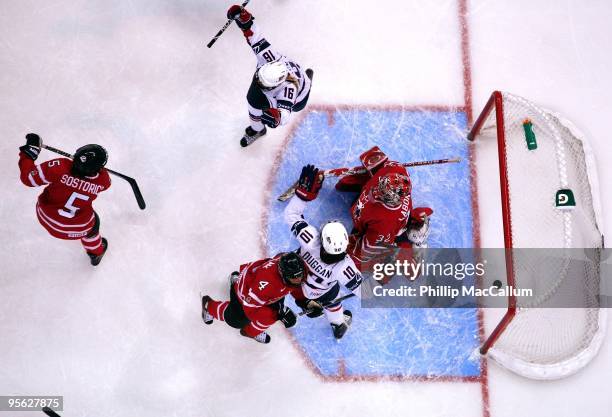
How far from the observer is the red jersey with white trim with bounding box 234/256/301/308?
3357 mm

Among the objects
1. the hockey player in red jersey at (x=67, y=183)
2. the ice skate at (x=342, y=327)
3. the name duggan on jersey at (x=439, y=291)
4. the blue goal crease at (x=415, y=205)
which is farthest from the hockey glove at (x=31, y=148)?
the name duggan on jersey at (x=439, y=291)

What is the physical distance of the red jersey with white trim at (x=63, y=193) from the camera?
3453 millimetres

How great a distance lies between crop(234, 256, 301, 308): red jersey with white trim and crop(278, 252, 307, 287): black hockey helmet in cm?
10

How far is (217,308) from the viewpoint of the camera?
3.81 metres

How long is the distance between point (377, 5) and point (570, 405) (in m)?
3.06

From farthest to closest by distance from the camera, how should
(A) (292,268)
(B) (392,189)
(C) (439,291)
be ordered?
(C) (439,291), (B) (392,189), (A) (292,268)

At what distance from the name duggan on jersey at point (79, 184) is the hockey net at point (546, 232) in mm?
2313

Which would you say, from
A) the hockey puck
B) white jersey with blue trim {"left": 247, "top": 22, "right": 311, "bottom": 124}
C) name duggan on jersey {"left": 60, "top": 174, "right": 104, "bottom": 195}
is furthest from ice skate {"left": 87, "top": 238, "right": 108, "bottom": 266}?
white jersey with blue trim {"left": 247, "top": 22, "right": 311, "bottom": 124}

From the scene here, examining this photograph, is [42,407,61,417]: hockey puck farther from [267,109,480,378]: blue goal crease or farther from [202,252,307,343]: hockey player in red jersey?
[267,109,480,378]: blue goal crease

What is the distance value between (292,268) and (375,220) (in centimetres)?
76

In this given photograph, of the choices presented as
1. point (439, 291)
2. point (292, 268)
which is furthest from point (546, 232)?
point (292, 268)

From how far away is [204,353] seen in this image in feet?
13.3

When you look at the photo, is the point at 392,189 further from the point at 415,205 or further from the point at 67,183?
the point at 67,183

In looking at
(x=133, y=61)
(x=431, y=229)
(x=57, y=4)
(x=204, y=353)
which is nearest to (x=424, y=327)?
(x=431, y=229)
